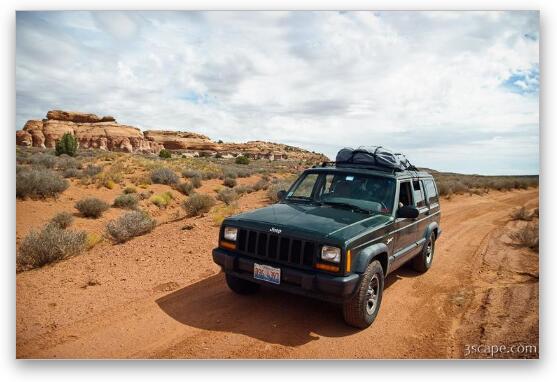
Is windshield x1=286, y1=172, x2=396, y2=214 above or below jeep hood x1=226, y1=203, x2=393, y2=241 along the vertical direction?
above

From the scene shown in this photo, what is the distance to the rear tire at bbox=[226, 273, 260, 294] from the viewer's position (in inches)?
183

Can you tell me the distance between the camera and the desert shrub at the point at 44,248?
5727 mm

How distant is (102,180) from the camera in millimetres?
15766

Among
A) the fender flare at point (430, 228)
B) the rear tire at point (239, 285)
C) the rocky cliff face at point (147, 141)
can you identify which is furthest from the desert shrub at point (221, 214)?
the rocky cliff face at point (147, 141)

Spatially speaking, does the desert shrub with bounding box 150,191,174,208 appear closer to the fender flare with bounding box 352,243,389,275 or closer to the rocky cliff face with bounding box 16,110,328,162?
the fender flare with bounding box 352,243,389,275

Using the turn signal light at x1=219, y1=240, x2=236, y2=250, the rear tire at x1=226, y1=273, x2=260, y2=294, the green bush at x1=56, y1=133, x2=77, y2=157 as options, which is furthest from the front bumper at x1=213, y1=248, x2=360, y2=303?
the green bush at x1=56, y1=133, x2=77, y2=157

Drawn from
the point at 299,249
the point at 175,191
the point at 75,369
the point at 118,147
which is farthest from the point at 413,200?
the point at 118,147

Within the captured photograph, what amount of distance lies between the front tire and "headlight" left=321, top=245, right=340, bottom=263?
18.1 inches

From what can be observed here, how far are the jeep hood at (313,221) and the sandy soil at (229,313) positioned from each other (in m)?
1.14

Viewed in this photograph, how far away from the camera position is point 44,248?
5.75 meters

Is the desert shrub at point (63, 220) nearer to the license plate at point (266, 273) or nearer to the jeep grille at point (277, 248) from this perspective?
the jeep grille at point (277, 248)

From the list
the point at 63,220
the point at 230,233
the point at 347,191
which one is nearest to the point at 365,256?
the point at 347,191

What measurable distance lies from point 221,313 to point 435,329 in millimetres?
2556

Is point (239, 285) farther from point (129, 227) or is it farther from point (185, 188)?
point (185, 188)
